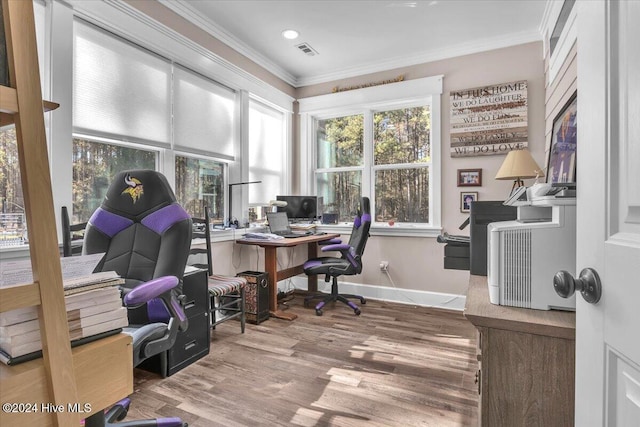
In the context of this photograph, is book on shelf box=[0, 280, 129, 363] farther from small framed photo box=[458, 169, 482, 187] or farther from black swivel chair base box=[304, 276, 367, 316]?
small framed photo box=[458, 169, 482, 187]

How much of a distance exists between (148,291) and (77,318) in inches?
25.9

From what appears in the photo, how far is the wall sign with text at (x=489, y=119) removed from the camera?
3.27 meters

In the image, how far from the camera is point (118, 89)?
96.6 inches

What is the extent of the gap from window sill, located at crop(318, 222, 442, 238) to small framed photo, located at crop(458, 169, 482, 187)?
0.56 m

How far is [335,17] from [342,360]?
2911 millimetres

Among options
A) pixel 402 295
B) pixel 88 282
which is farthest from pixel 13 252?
pixel 402 295

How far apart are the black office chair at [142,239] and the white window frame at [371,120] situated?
272 centimetres

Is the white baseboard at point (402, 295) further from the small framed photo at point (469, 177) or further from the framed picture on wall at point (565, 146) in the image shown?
the framed picture on wall at point (565, 146)

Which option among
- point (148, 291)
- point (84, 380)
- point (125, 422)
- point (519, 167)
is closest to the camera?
point (84, 380)

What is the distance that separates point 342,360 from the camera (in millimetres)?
2359

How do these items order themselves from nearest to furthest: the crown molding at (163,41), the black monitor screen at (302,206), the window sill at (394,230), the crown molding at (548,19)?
the crown molding at (163,41), the crown molding at (548,19), the window sill at (394,230), the black monitor screen at (302,206)

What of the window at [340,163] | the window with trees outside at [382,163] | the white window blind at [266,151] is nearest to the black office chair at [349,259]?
the window with trees outside at [382,163]

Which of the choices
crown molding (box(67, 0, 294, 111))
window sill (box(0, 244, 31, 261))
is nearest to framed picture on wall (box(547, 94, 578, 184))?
crown molding (box(67, 0, 294, 111))

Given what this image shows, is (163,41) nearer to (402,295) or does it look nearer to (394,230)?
(394,230)
